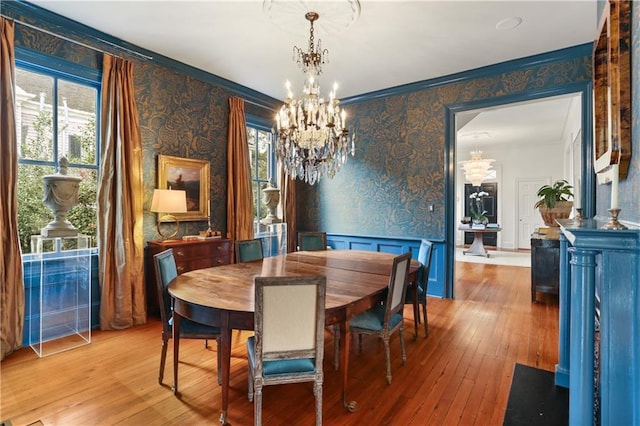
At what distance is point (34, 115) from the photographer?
10.1 ft

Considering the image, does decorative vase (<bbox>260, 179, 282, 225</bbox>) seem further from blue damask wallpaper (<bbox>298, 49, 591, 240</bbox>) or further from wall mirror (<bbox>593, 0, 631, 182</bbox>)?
wall mirror (<bbox>593, 0, 631, 182</bbox>)

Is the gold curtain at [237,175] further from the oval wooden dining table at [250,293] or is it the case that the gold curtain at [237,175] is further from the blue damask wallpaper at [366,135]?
the oval wooden dining table at [250,293]

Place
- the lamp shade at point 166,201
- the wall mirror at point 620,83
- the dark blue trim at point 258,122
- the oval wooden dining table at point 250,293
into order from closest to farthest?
the wall mirror at point 620,83
the oval wooden dining table at point 250,293
the lamp shade at point 166,201
the dark blue trim at point 258,122

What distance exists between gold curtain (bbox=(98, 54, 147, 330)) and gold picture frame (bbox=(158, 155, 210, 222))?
403mm

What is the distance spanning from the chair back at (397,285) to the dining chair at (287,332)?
27.6 inches

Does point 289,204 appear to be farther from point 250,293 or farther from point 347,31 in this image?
point 250,293

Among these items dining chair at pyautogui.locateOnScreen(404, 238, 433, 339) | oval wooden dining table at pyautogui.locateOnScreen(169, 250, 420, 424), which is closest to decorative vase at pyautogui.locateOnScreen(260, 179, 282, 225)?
oval wooden dining table at pyautogui.locateOnScreen(169, 250, 420, 424)

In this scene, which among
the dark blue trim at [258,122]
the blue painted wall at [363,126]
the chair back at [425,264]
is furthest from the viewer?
the dark blue trim at [258,122]

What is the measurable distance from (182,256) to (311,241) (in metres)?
1.54

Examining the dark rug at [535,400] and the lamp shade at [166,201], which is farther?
the lamp shade at [166,201]

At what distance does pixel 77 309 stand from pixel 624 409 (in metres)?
4.01

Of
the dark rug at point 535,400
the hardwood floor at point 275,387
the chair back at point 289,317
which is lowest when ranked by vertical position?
the dark rug at point 535,400

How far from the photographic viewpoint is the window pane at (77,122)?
128 inches

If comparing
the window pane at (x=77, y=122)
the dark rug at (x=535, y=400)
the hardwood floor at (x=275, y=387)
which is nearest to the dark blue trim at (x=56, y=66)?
the window pane at (x=77, y=122)
